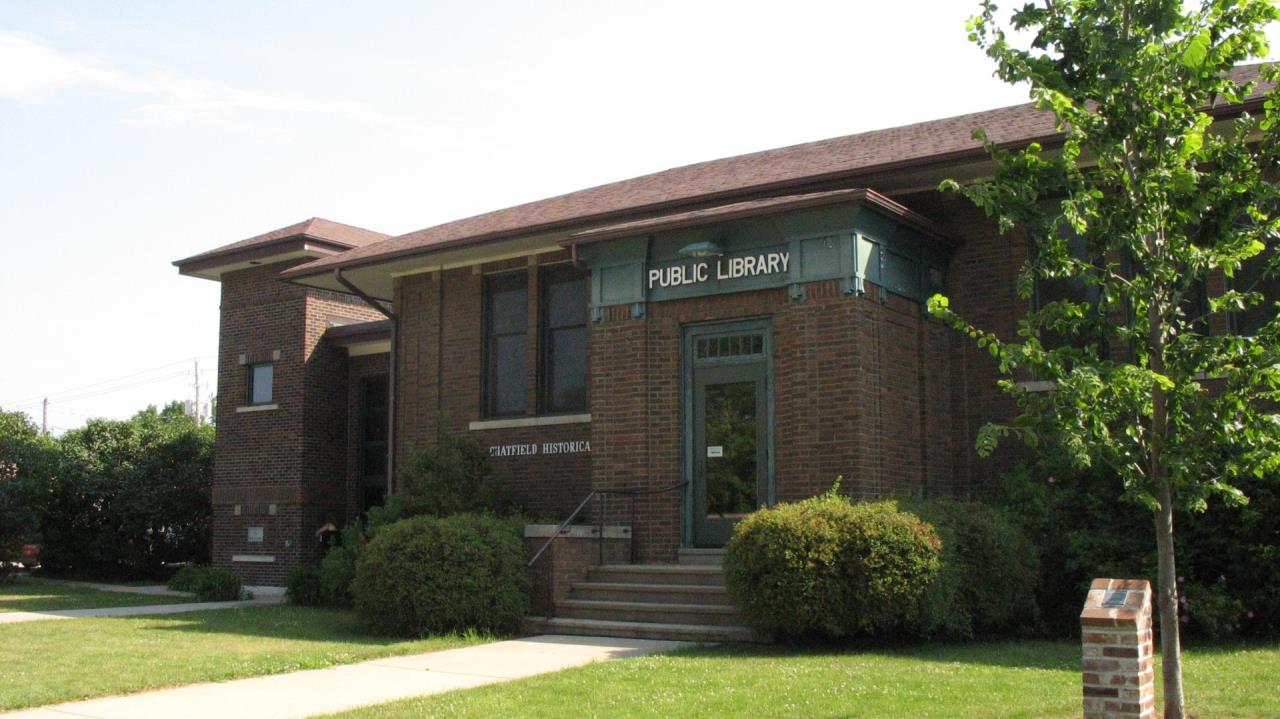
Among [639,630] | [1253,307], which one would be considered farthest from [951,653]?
[1253,307]

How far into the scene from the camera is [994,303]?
14.6 meters

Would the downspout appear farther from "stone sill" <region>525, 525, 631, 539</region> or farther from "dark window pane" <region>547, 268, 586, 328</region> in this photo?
"stone sill" <region>525, 525, 631, 539</region>

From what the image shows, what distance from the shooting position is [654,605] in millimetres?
12883

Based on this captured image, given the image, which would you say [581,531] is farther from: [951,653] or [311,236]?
[311,236]

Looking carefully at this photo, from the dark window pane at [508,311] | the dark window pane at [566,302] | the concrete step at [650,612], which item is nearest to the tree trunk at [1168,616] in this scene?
the concrete step at [650,612]

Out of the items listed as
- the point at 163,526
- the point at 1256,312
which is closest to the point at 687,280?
the point at 1256,312

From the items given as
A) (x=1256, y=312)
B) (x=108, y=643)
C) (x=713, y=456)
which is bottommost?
(x=108, y=643)

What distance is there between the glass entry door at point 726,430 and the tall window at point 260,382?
11391mm

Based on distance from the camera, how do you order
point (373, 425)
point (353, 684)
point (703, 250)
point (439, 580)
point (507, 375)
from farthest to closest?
point (373, 425)
point (507, 375)
point (703, 250)
point (439, 580)
point (353, 684)

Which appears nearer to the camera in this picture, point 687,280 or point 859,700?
point 859,700

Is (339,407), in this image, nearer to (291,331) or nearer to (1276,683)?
(291,331)

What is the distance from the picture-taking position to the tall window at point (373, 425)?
2270 centimetres

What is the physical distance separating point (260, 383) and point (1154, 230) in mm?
19107

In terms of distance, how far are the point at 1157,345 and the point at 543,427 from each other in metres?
11.1
